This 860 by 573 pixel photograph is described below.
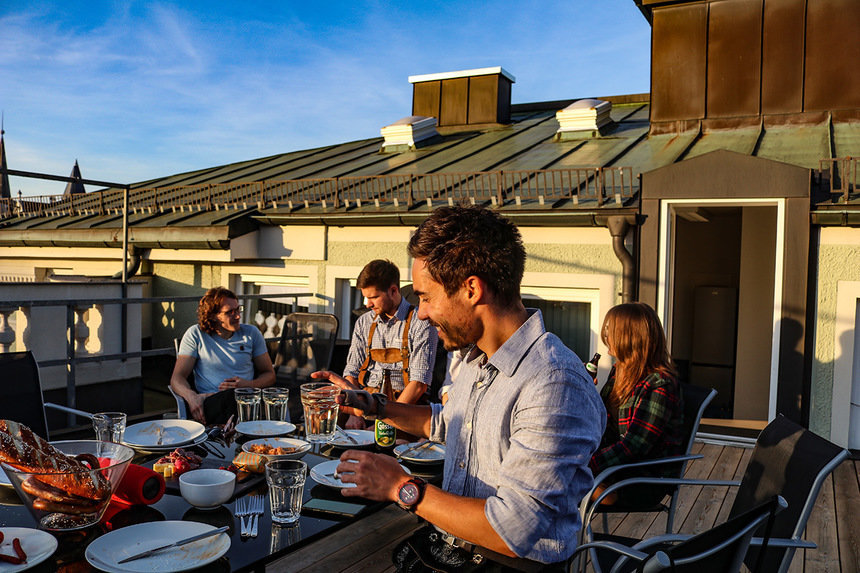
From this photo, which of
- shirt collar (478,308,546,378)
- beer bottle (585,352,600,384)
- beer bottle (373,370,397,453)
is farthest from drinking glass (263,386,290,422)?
beer bottle (585,352,600,384)

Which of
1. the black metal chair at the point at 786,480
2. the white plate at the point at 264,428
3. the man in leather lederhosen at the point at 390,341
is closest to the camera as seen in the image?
the black metal chair at the point at 786,480

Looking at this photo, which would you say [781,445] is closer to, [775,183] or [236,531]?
[236,531]

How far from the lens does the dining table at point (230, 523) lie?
55.6 inches

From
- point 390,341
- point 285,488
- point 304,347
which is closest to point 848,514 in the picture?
point 390,341

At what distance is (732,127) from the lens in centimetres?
701

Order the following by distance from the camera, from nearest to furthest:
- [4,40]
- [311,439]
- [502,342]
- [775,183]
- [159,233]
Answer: [502,342], [311,439], [775,183], [159,233], [4,40]

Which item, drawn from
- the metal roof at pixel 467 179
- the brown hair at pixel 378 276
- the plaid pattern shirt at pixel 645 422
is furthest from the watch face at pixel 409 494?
the metal roof at pixel 467 179

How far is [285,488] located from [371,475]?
254 mm

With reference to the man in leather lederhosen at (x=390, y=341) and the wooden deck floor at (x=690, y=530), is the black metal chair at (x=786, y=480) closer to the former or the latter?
the wooden deck floor at (x=690, y=530)

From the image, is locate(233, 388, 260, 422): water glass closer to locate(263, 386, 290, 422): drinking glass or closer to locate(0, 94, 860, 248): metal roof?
locate(263, 386, 290, 422): drinking glass

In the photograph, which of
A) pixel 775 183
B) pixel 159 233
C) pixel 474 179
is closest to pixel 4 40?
pixel 159 233

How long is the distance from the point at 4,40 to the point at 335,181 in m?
39.8

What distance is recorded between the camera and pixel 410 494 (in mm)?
1465

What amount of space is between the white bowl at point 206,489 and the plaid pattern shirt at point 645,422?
1.50 metres
